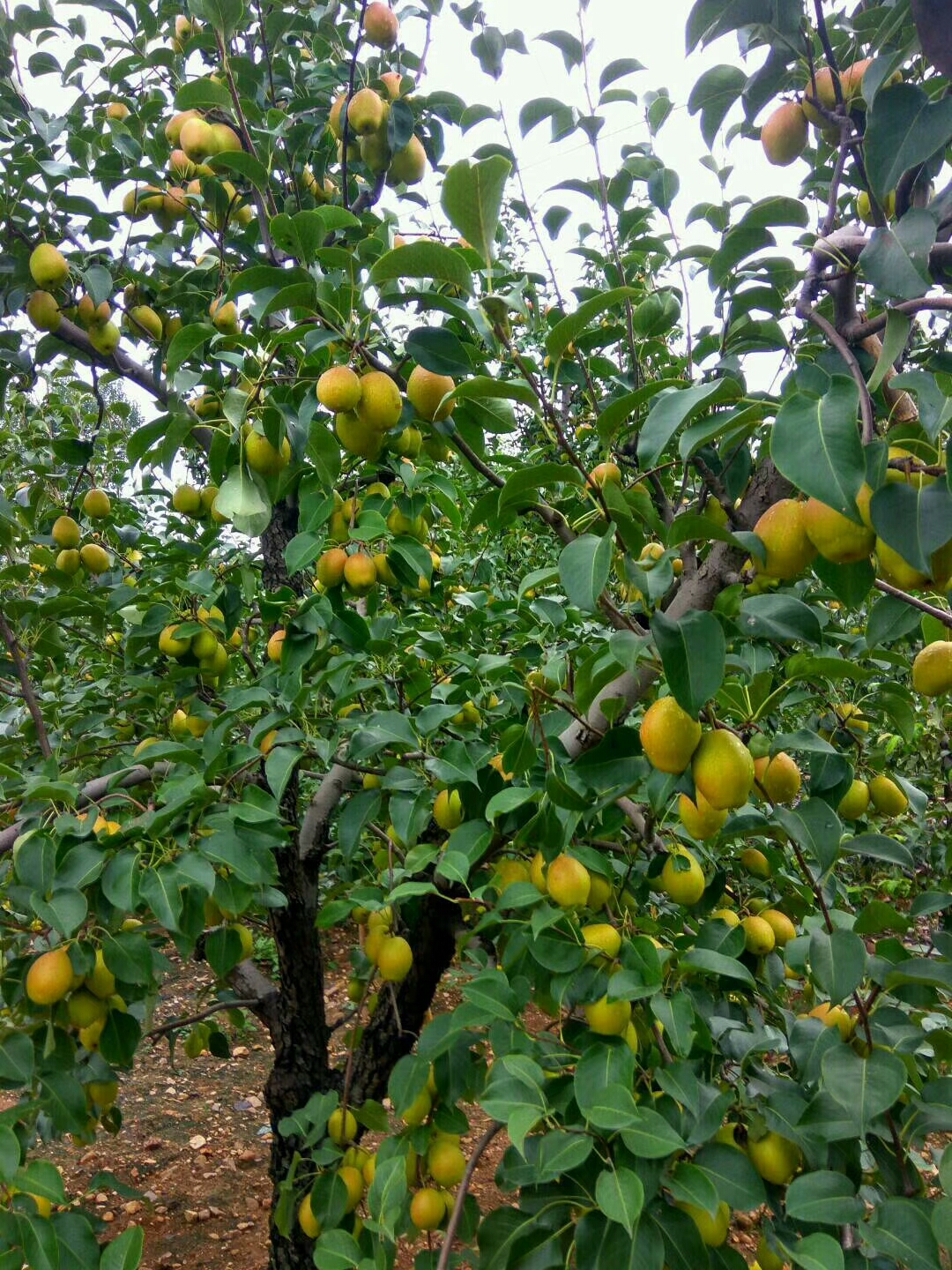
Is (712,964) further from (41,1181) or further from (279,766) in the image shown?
(41,1181)

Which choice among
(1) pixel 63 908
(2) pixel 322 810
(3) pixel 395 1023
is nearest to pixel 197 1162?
(3) pixel 395 1023

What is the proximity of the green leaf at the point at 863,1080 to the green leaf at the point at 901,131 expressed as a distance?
0.81 meters

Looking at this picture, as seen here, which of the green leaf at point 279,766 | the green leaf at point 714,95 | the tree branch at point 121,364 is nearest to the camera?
the green leaf at point 714,95

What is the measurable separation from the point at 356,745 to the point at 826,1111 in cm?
73

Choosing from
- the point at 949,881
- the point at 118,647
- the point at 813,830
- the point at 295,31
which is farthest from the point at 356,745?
the point at 949,881

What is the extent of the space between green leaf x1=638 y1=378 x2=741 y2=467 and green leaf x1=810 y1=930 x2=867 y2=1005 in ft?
1.78

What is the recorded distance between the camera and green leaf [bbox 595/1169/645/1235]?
29.3 inches

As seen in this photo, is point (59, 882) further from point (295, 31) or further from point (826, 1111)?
point (295, 31)

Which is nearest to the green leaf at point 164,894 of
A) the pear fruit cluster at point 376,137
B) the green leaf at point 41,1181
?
the green leaf at point 41,1181

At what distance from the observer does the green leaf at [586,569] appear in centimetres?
69

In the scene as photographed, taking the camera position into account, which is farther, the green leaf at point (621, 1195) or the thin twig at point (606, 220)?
the thin twig at point (606, 220)

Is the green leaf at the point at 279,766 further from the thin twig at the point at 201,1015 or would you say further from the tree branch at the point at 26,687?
the thin twig at the point at 201,1015

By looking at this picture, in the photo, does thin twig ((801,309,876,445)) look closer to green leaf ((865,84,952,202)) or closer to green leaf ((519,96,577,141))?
green leaf ((865,84,952,202))

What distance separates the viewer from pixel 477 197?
75 cm
